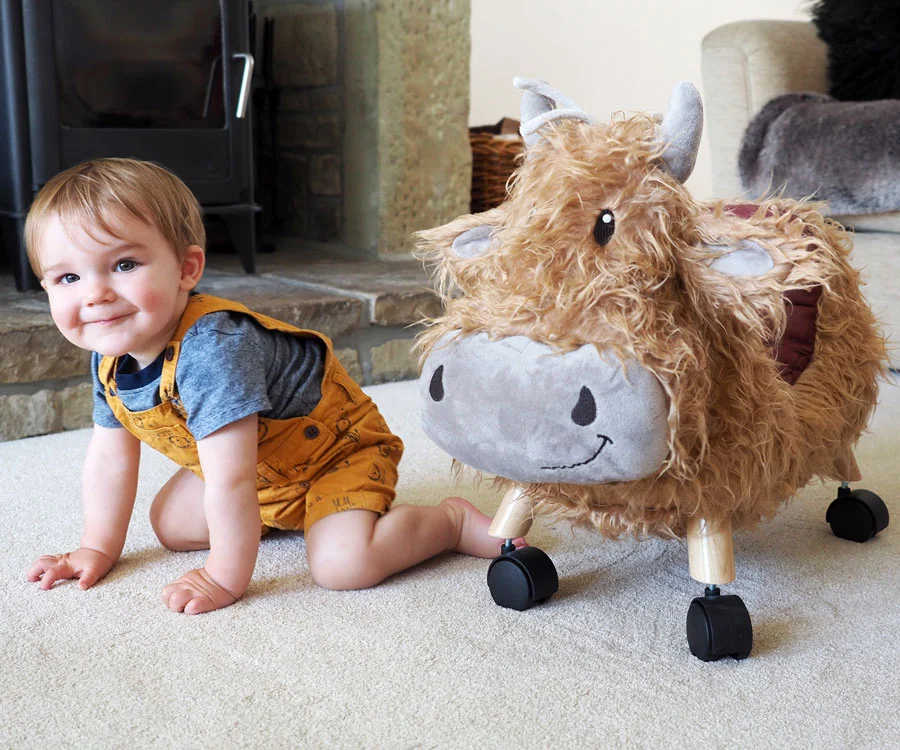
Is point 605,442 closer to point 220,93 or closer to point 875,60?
point 220,93

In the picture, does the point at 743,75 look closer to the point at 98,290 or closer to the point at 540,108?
the point at 540,108

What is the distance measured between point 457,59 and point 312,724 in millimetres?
1828

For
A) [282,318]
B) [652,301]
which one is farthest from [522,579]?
[282,318]

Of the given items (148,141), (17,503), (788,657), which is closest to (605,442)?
(788,657)

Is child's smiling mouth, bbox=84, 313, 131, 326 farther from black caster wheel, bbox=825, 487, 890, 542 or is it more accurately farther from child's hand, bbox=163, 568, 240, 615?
black caster wheel, bbox=825, 487, 890, 542

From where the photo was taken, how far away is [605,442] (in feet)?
2.39

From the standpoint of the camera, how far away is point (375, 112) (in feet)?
7.19

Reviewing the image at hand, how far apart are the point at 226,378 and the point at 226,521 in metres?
0.14

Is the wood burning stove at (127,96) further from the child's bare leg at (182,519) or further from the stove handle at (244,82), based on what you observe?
the child's bare leg at (182,519)

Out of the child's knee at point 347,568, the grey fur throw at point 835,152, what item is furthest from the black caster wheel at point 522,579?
the grey fur throw at point 835,152

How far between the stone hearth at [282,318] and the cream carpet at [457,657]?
1.38ft

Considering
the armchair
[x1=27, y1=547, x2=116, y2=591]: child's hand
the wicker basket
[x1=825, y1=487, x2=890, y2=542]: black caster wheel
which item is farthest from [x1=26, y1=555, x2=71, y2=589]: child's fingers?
the wicker basket

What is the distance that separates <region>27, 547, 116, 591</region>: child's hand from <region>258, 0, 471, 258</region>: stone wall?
1385mm

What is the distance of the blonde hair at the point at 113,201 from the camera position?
2.93 ft
